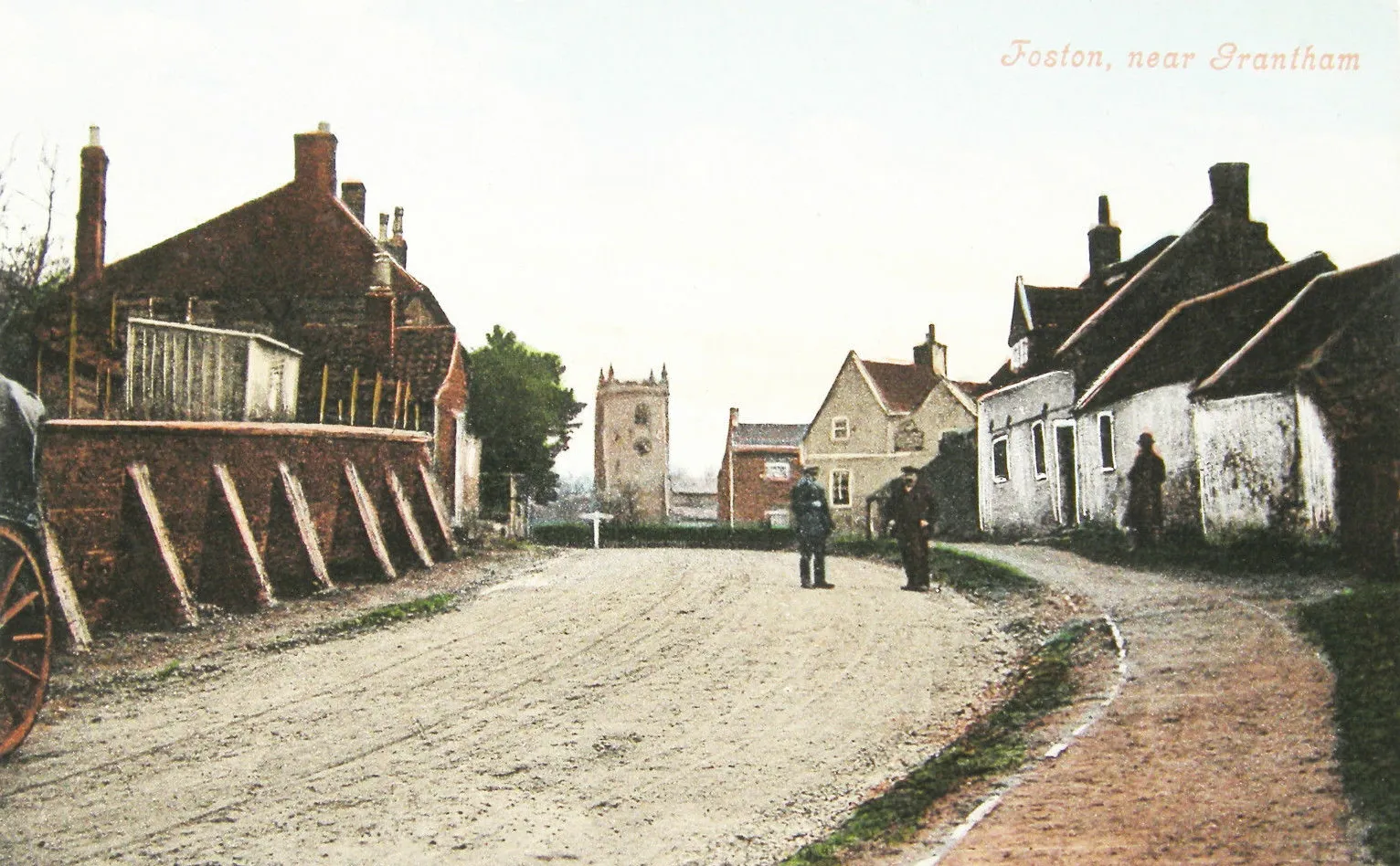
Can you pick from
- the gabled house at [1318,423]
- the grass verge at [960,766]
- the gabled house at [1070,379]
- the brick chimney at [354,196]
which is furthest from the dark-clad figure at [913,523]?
the brick chimney at [354,196]

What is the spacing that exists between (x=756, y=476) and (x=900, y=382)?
50.5ft

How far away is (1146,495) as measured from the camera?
57.4ft

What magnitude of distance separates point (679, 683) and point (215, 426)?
8.19 m

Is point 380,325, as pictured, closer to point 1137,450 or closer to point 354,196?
point 354,196

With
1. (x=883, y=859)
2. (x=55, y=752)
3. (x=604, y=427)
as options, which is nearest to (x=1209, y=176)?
(x=883, y=859)

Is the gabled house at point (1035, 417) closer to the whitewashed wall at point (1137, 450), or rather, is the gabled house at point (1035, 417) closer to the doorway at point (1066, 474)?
the doorway at point (1066, 474)

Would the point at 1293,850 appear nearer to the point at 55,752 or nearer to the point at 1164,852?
the point at 1164,852

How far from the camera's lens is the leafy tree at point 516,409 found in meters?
47.1

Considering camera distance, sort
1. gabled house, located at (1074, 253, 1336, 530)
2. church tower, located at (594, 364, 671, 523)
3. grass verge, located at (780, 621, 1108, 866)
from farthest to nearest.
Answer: church tower, located at (594, 364, 671, 523) < gabled house, located at (1074, 253, 1336, 530) < grass verge, located at (780, 621, 1108, 866)

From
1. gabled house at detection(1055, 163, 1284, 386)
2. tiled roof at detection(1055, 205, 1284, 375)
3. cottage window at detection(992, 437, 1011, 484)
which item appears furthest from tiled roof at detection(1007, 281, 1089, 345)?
cottage window at detection(992, 437, 1011, 484)

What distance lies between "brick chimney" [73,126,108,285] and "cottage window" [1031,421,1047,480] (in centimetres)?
2252

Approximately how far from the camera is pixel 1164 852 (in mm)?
4984

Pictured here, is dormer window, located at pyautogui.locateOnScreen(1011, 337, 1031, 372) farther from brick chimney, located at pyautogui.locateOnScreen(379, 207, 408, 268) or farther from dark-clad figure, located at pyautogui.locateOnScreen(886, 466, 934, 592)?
brick chimney, located at pyautogui.locateOnScreen(379, 207, 408, 268)

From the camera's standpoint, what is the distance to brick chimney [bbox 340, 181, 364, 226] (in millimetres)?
34344
